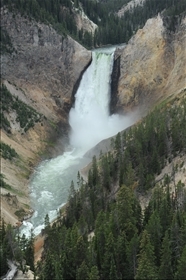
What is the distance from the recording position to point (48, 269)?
40.5m

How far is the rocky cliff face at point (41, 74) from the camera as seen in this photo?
307 feet

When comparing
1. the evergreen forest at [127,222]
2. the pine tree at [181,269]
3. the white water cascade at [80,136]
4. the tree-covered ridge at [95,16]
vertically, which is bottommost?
the pine tree at [181,269]

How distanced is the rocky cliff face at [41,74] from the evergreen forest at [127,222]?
25.6 metres

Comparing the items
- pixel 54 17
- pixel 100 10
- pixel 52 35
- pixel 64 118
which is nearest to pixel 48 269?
pixel 64 118

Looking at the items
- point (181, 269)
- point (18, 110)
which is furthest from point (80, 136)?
point (181, 269)

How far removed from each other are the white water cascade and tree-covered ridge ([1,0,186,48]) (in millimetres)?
13667

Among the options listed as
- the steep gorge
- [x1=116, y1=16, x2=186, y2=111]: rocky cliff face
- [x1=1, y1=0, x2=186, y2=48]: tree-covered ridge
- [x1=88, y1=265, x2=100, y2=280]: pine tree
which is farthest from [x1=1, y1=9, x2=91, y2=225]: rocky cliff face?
[x1=88, y1=265, x2=100, y2=280]: pine tree

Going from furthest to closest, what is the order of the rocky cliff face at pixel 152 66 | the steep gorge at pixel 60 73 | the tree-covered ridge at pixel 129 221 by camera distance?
1. the rocky cliff face at pixel 152 66
2. the steep gorge at pixel 60 73
3. the tree-covered ridge at pixel 129 221

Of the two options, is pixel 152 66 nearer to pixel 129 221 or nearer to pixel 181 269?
pixel 129 221

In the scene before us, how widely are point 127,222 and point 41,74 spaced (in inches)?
2489

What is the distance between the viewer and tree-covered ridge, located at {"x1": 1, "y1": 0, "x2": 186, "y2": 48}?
102438mm

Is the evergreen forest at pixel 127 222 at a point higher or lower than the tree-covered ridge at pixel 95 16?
lower

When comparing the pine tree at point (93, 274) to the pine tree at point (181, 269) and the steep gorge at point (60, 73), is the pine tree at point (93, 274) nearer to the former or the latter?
the pine tree at point (181, 269)

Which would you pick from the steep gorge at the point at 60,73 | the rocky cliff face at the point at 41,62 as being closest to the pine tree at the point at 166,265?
the steep gorge at the point at 60,73
